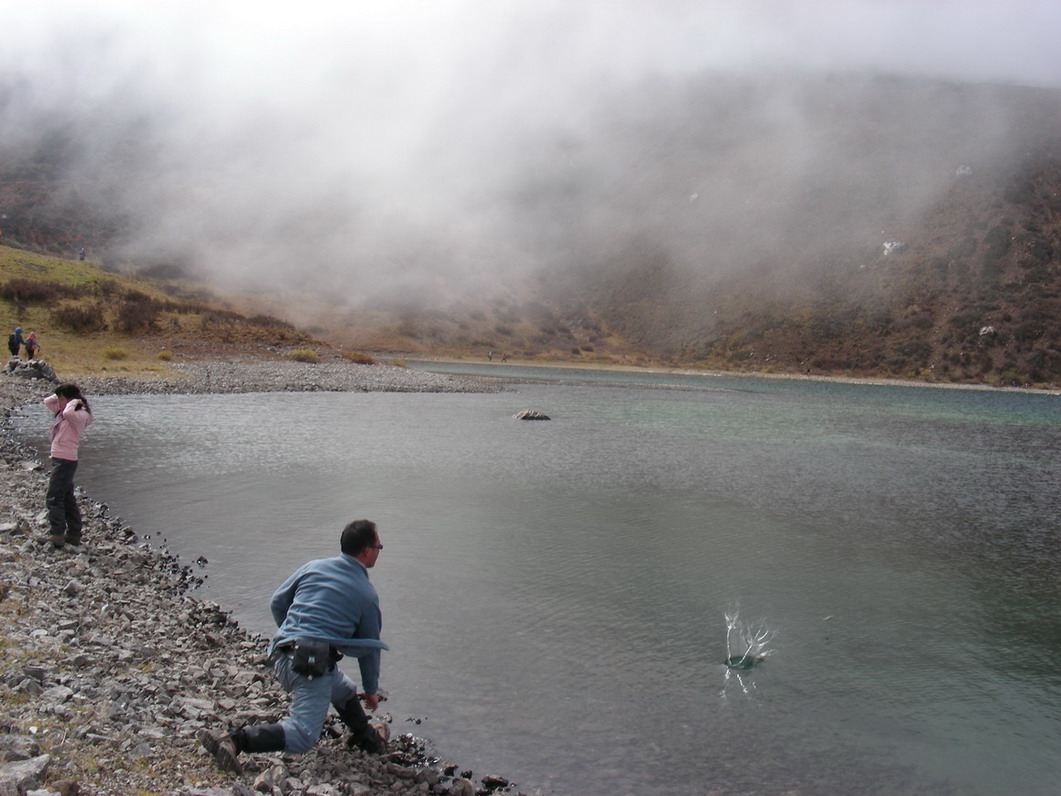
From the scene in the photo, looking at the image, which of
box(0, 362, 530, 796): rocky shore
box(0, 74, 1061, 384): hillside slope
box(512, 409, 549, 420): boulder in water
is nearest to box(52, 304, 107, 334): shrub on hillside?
box(512, 409, 549, 420): boulder in water

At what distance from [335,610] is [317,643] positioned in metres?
0.30

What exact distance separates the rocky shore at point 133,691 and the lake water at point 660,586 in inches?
41.2

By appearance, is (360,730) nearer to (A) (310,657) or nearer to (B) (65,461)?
(A) (310,657)

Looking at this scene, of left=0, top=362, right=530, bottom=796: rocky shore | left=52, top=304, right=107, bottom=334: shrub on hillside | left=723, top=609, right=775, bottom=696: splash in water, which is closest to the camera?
left=0, top=362, right=530, bottom=796: rocky shore

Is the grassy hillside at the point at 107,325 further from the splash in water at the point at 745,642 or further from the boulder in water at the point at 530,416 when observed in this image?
the splash in water at the point at 745,642

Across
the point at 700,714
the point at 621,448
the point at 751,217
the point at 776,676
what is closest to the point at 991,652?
the point at 776,676

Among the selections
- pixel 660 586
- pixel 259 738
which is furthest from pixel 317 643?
pixel 660 586

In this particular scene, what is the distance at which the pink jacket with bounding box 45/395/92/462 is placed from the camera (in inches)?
483

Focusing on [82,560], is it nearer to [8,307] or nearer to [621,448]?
[621,448]

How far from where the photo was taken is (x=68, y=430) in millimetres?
12375

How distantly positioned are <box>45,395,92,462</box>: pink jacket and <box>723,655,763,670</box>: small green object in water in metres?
10.3

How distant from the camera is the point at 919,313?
388 feet

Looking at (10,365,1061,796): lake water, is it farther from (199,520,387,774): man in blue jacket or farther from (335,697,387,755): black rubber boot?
(199,520,387,774): man in blue jacket

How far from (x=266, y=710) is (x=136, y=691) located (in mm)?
1211
